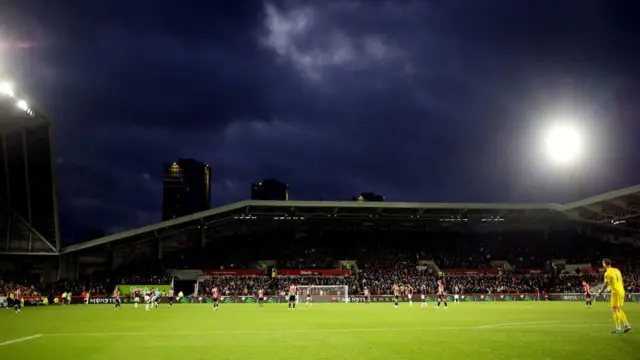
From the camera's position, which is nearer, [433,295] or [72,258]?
[433,295]

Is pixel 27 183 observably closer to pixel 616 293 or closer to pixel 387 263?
pixel 387 263

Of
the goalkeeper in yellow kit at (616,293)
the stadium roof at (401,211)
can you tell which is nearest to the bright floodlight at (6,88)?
the stadium roof at (401,211)

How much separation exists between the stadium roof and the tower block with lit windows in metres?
4.39

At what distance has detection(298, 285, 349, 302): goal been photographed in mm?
56281

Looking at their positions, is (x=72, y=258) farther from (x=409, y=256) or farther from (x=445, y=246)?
(x=445, y=246)

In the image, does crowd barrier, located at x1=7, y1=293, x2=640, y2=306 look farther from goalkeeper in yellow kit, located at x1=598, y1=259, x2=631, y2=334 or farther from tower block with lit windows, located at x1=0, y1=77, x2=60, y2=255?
goalkeeper in yellow kit, located at x1=598, y1=259, x2=631, y2=334

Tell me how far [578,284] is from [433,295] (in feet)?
58.7

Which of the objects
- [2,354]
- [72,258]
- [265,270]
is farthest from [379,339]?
[72,258]

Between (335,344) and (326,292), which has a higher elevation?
(335,344)

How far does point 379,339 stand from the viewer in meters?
15.8

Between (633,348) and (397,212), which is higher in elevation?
(397,212)

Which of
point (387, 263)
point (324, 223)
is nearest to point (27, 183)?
point (324, 223)

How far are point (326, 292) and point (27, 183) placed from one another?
35154 mm

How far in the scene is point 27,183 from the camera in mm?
55156
